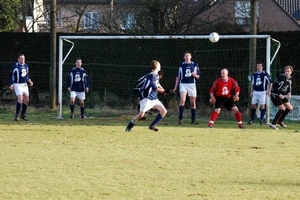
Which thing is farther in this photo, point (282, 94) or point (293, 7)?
point (293, 7)

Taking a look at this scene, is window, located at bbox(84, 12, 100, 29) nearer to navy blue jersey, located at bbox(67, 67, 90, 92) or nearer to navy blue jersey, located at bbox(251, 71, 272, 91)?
navy blue jersey, located at bbox(67, 67, 90, 92)

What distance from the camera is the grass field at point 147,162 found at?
27.9ft

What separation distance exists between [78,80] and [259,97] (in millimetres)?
5396

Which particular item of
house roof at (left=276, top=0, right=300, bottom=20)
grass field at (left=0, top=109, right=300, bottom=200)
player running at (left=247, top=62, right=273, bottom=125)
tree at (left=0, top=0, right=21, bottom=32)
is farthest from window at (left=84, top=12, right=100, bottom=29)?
house roof at (left=276, top=0, right=300, bottom=20)

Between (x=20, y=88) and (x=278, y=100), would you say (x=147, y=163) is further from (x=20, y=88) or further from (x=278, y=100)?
(x=20, y=88)

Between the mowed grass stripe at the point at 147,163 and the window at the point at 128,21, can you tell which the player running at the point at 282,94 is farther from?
the window at the point at 128,21

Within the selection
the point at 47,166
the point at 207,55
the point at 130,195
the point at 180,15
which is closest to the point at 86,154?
the point at 47,166

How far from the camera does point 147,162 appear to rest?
36.3 feet

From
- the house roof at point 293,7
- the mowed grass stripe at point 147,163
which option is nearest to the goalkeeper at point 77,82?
the mowed grass stripe at point 147,163

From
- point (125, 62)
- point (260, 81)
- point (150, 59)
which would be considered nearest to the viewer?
point (260, 81)

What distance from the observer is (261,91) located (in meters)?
19.8

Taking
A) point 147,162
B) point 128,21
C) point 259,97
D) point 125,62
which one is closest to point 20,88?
point 259,97

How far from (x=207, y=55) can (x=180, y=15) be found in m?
4.58

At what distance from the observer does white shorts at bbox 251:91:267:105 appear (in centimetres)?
1977
